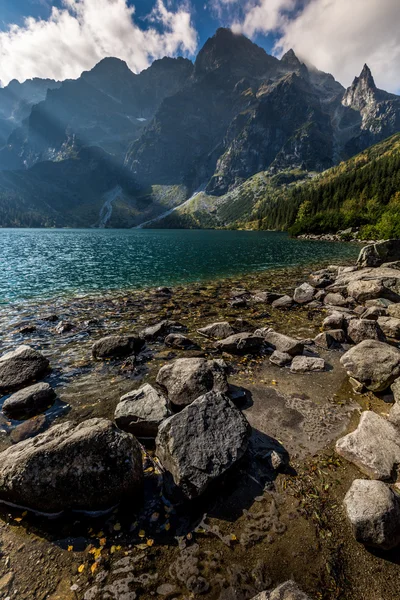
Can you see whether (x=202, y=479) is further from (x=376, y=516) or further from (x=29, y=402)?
(x=29, y=402)

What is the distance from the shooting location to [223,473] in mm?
6867

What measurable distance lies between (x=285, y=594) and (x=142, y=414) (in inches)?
224

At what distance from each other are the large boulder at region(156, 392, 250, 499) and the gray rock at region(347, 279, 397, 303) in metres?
21.4

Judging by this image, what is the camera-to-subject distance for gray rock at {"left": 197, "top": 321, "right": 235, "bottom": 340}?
1677 cm

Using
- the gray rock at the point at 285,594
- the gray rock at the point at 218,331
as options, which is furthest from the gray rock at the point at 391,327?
the gray rock at the point at 285,594

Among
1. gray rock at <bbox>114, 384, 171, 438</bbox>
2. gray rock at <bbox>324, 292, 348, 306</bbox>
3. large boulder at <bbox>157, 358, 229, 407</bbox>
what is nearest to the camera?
gray rock at <bbox>114, 384, 171, 438</bbox>

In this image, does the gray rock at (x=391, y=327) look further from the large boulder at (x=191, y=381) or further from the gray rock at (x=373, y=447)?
the large boulder at (x=191, y=381)

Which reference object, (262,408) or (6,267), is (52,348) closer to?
(262,408)

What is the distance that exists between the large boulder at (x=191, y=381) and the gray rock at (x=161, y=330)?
18.2 ft

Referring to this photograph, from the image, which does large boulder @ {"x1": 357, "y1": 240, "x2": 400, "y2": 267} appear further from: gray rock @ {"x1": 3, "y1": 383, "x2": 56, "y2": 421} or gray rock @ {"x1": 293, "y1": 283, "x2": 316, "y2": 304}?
gray rock @ {"x1": 3, "y1": 383, "x2": 56, "y2": 421}

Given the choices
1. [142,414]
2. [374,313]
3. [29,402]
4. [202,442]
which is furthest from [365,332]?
[29,402]

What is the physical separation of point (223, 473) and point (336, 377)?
7.82m

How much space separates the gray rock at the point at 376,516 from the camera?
17.6 feet

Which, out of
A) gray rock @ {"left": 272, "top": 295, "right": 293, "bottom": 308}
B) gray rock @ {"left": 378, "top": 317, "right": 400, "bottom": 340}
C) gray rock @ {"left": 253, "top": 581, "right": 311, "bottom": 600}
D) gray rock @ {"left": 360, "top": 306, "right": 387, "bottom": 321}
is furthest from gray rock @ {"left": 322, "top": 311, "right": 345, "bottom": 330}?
gray rock @ {"left": 253, "top": 581, "right": 311, "bottom": 600}
